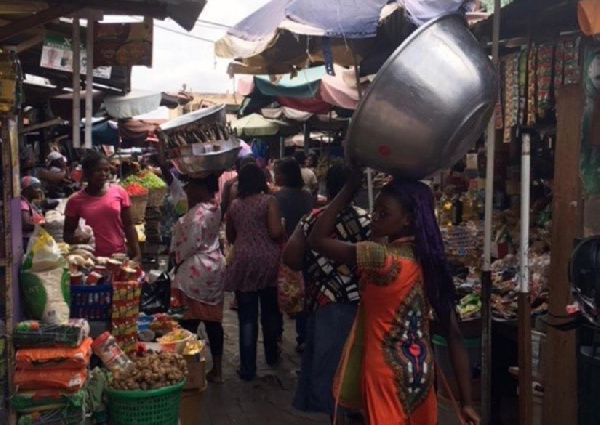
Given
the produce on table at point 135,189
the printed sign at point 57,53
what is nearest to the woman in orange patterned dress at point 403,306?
the printed sign at point 57,53

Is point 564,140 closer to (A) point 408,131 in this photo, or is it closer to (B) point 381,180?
(A) point 408,131

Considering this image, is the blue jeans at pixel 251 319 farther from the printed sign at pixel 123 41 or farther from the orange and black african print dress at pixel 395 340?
the orange and black african print dress at pixel 395 340

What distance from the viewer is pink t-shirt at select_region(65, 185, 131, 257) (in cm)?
543

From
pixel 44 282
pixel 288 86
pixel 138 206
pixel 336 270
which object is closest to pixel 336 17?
pixel 336 270

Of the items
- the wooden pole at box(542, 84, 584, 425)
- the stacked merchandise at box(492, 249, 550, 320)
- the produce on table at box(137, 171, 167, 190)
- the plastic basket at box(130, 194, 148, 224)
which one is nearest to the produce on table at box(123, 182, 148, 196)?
the plastic basket at box(130, 194, 148, 224)

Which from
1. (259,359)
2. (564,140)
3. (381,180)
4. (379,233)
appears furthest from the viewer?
(381,180)

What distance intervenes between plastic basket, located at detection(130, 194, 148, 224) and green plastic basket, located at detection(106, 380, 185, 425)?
584 cm

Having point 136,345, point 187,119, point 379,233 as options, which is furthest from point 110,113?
point 379,233

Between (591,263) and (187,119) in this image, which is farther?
(187,119)

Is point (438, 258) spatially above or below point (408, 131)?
below

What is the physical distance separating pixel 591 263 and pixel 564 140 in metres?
1.32

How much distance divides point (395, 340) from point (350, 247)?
424 millimetres

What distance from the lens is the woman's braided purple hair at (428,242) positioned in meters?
2.94

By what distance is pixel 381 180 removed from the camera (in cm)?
1064
